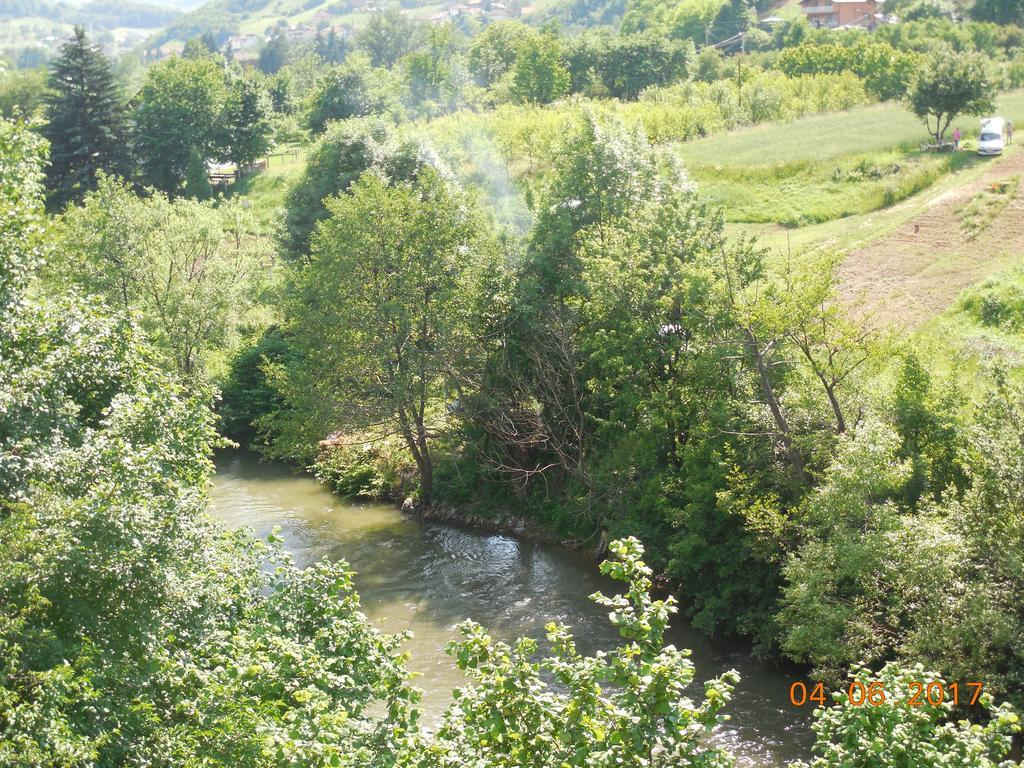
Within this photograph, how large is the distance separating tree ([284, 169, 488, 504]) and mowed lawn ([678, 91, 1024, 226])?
2260 cm

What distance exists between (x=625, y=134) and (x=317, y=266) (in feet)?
37.5

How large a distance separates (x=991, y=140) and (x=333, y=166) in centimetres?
3392

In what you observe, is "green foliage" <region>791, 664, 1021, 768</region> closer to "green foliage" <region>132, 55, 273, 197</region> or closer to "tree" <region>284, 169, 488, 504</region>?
"tree" <region>284, 169, 488, 504</region>

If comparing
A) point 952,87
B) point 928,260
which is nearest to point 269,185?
point 952,87

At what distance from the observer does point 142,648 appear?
13.4m

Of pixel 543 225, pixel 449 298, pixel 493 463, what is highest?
pixel 543 225

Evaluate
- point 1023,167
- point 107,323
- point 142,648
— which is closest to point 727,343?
point 107,323

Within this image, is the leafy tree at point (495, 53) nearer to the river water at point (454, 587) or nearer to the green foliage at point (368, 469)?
the green foliage at point (368, 469)

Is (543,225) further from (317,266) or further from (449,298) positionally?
(317,266)

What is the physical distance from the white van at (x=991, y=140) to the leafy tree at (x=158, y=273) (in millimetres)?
38341

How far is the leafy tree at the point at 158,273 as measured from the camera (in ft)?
136

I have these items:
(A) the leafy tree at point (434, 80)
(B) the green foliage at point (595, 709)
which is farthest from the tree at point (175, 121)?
(B) the green foliage at point (595, 709)

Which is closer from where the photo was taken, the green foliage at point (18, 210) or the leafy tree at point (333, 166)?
the green foliage at point (18, 210)

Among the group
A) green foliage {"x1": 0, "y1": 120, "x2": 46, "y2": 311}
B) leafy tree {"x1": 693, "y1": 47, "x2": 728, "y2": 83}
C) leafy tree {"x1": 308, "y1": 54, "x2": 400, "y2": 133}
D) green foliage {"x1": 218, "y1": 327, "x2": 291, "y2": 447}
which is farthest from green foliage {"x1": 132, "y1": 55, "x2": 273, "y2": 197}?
green foliage {"x1": 0, "y1": 120, "x2": 46, "y2": 311}
